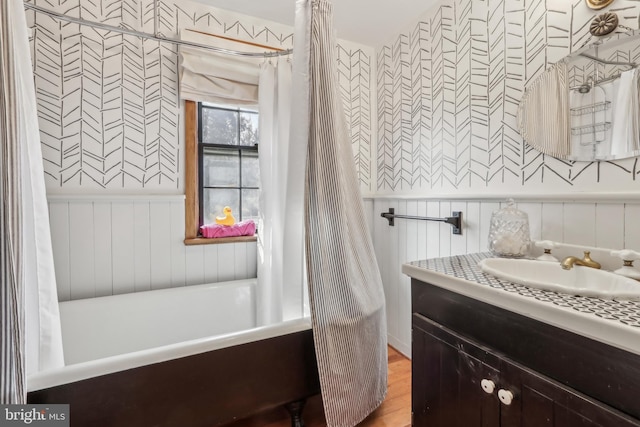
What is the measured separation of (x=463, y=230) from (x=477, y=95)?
Answer: 0.73 m

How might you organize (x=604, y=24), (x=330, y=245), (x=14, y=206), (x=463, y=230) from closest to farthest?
(x=14, y=206), (x=604, y=24), (x=330, y=245), (x=463, y=230)

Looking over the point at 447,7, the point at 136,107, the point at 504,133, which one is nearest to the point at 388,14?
the point at 447,7

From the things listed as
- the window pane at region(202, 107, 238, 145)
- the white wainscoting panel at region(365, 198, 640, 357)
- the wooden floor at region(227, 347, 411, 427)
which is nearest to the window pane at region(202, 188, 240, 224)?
the window pane at region(202, 107, 238, 145)

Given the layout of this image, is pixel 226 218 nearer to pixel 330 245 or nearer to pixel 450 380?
pixel 330 245

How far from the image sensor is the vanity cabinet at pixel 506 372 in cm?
68

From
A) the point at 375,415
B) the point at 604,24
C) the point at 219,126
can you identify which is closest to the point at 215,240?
the point at 219,126

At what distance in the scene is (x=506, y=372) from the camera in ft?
2.83

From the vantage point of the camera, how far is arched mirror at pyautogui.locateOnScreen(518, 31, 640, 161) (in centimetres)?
110

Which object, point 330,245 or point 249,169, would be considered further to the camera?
point 249,169

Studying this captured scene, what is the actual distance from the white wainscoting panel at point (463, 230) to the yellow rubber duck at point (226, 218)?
41.4 inches

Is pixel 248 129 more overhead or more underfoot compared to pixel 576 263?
more overhead

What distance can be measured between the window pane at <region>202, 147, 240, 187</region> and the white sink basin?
1725 millimetres

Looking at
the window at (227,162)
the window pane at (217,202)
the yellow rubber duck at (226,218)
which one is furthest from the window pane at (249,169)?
the yellow rubber duck at (226,218)

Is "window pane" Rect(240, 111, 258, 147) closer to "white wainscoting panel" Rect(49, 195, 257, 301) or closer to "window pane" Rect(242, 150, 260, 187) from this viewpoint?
"window pane" Rect(242, 150, 260, 187)
